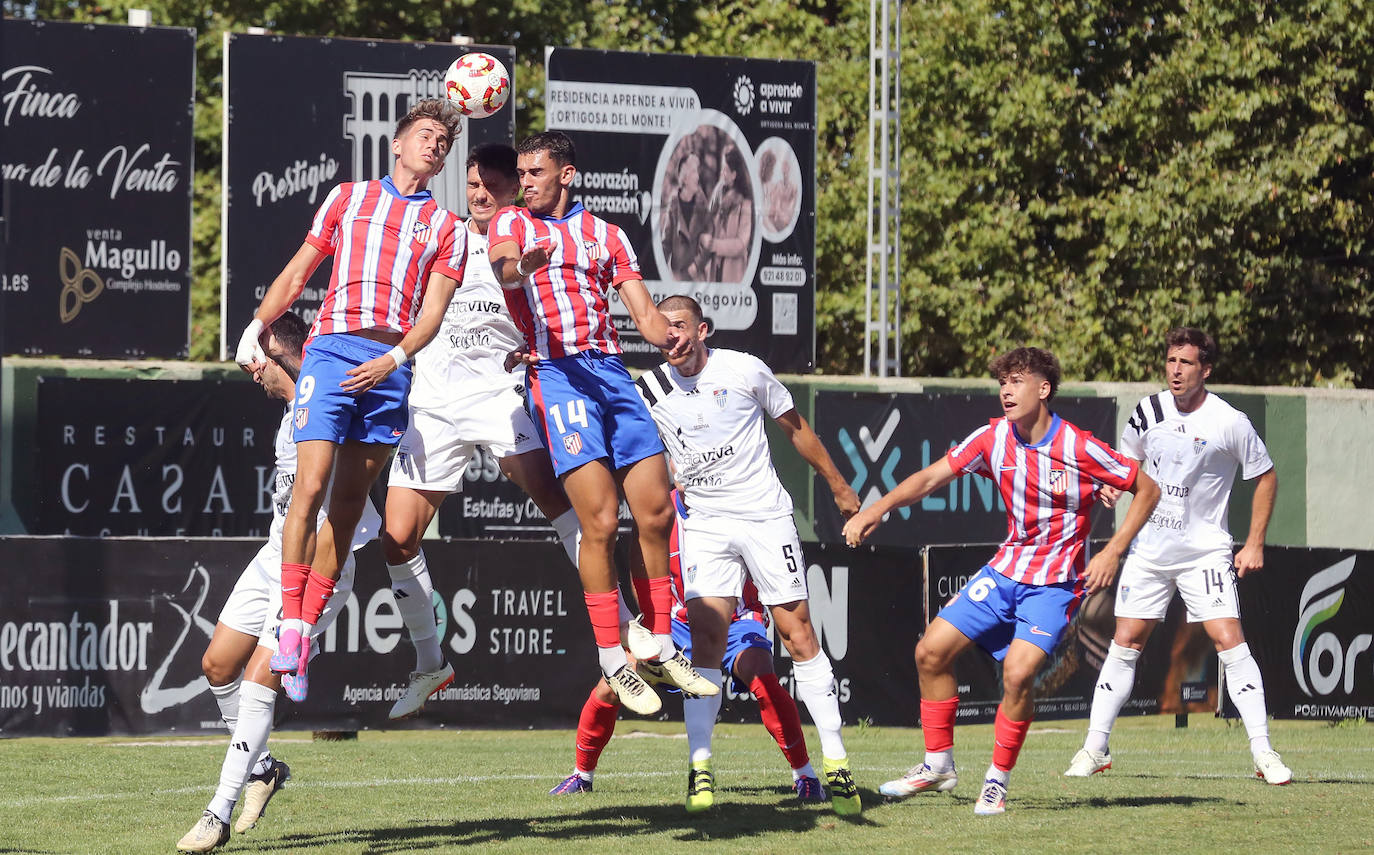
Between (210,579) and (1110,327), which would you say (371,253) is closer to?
(210,579)

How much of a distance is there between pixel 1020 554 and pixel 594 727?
2420 mm

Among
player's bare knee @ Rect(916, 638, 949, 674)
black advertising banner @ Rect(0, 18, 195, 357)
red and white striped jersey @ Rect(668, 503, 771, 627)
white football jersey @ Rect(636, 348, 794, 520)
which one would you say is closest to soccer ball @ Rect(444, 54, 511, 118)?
white football jersey @ Rect(636, 348, 794, 520)

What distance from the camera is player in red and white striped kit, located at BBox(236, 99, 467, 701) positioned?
7.81m

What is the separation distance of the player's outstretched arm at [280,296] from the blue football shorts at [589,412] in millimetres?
1169

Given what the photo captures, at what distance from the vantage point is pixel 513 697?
13.6m

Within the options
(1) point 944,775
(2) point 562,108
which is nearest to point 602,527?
(1) point 944,775

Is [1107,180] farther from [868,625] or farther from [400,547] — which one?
[400,547]

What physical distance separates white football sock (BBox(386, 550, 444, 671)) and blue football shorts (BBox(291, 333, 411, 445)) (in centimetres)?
121

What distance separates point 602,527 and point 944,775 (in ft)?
7.81

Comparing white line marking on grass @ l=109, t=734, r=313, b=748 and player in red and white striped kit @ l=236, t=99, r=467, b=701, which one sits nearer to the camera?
player in red and white striped kit @ l=236, t=99, r=467, b=701

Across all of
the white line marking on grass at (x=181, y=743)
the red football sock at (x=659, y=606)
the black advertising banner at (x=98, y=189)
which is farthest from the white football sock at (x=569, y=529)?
the black advertising banner at (x=98, y=189)

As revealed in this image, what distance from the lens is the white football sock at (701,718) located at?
8.76 meters

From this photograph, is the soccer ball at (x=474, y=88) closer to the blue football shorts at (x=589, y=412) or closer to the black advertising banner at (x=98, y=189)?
the blue football shorts at (x=589, y=412)

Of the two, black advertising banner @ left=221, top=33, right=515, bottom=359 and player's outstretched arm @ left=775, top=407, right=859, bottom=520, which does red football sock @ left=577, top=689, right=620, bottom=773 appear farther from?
black advertising banner @ left=221, top=33, right=515, bottom=359
